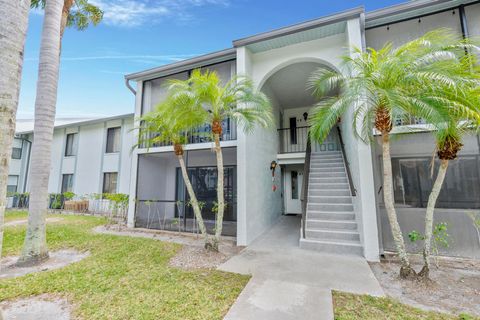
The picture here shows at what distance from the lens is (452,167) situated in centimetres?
552

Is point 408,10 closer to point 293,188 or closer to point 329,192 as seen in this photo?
point 329,192

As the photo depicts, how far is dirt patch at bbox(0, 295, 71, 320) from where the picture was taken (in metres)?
3.06

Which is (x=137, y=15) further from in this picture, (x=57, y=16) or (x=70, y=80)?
(x=70, y=80)

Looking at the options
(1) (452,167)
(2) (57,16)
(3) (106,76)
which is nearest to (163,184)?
(2) (57,16)

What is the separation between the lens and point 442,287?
392 cm

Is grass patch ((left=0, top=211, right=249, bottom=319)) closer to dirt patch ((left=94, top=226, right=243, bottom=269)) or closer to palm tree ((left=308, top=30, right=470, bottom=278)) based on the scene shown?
dirt patch ((left=94, top=226, right=243, bottom=269))

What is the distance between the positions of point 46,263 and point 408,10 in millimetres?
11462

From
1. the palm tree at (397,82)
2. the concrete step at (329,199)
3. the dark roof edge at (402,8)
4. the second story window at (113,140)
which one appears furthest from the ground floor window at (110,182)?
the dark roof edge at (402,8)

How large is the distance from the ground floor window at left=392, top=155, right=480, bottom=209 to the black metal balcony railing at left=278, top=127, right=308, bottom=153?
5984mm

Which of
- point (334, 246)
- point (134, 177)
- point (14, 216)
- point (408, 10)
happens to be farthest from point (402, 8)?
point (14, 216)

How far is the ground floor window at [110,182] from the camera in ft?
43.3

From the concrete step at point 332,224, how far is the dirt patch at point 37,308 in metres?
5.91

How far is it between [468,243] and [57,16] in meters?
11.7

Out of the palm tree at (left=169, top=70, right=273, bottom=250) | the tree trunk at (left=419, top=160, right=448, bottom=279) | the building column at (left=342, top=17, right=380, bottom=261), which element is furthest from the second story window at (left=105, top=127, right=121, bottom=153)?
the tree trunk at (left=419, top=160, right=448, bottom=279)
